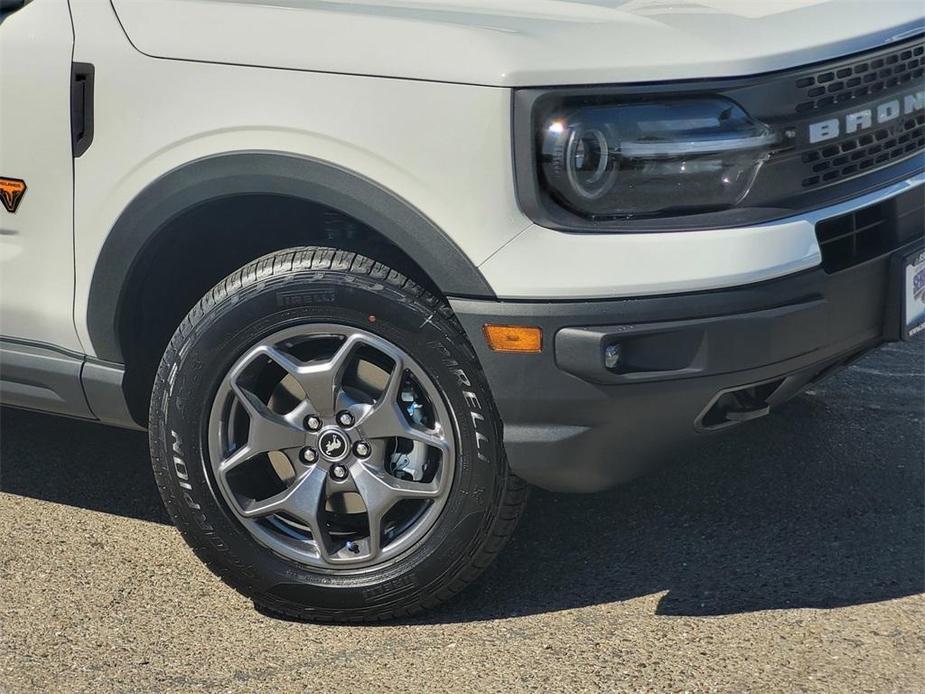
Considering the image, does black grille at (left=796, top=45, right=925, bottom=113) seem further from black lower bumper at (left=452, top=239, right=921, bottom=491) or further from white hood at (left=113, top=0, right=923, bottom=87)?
black lower bumper at (left=452, top=239, right=921, bottom=491)

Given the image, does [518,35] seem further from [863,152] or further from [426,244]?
[863,152]

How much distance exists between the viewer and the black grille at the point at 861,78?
2.79 metres

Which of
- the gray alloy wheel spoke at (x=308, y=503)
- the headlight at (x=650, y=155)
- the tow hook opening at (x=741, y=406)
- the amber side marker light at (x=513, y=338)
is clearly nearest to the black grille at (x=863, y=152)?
the headlight at (x=650, y=155)

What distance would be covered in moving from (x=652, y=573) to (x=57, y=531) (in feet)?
5.30

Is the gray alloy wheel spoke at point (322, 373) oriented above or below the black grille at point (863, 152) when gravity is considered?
below

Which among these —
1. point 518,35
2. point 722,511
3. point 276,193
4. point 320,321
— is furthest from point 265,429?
point 722,511

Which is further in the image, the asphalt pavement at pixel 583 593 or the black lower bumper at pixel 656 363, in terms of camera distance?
the asphalt pavement at pixel 583 593

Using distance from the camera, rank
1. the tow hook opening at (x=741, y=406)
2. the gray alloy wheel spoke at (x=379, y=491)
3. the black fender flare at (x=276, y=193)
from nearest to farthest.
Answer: the black fender flare at (x=276, y=193) → the tow hook opening at (x=741, y=406) → the gray alloy wheel spoke at (x=379, y=491)

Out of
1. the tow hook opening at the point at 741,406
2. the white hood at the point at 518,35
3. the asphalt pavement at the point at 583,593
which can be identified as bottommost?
the asphalt pavement at the point at 583,593

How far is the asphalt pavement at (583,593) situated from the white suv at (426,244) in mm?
201

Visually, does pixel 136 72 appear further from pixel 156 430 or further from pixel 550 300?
pixel 550 300

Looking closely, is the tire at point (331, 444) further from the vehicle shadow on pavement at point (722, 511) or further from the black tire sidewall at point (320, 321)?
the vehicle shadow on pavement at point (722, 511)

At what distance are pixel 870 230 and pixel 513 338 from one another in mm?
856

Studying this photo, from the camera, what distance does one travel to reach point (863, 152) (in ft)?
9.71
